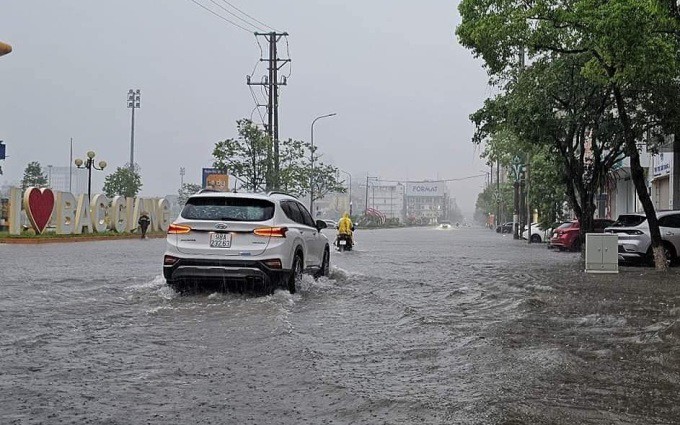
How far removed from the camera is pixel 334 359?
22.9ft

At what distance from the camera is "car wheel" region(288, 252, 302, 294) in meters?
11.8

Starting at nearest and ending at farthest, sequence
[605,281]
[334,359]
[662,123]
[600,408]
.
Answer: [600,408] → [334,359] → [605,281] → [662,123]

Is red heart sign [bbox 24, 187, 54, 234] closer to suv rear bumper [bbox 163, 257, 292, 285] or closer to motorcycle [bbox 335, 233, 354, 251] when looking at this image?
motorcycle [bbox 335, 233, 354, 251]

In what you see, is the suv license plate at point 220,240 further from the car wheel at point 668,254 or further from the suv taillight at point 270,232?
Answer: the car wheel at point 668,254

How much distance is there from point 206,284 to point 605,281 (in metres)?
8.47

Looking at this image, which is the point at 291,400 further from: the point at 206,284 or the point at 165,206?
the point at 165,206

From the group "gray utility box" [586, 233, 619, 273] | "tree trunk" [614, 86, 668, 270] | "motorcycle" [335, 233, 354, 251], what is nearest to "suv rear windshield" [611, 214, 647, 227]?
"tree trunk" [614, 86, 668, 270]

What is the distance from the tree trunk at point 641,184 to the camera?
1794 cm

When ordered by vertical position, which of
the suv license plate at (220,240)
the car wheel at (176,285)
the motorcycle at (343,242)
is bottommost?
the car wheel at (176,285)

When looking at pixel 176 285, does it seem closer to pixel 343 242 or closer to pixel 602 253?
pixel 602 253

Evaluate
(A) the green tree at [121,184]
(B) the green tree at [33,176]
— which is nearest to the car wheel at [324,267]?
(A) the green tree at [121,184]

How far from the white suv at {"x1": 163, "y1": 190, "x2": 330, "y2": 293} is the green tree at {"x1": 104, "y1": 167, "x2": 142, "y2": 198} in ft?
219

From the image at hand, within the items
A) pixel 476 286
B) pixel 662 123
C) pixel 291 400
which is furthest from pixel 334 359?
pixel 662 123

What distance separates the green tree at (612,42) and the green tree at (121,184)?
193 feet
